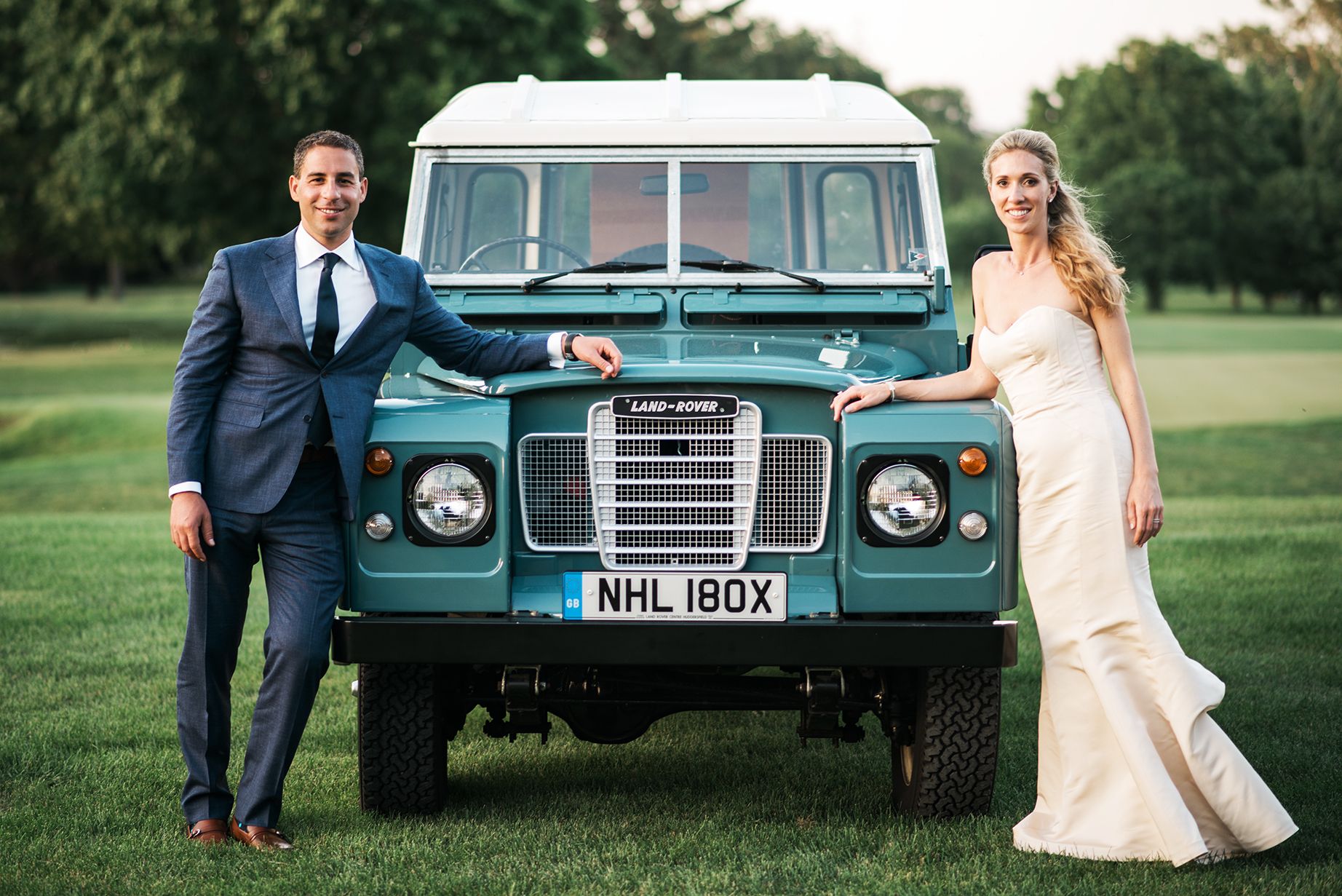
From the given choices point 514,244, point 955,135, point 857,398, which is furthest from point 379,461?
point 955,135

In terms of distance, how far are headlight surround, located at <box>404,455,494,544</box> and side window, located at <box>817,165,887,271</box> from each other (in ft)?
6.68

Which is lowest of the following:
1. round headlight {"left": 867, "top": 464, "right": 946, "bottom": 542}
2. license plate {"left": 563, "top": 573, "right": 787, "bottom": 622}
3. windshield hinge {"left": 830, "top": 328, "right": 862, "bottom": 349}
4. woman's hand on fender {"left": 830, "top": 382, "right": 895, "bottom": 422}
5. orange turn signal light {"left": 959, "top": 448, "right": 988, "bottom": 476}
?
license plate {"left": 563, "top": 573, "right": 787, "bottom": 622}

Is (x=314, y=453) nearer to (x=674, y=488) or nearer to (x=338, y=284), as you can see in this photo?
(x=338, y=284)

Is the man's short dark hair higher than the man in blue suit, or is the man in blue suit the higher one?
the man's short dark hair

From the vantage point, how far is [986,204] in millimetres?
64438

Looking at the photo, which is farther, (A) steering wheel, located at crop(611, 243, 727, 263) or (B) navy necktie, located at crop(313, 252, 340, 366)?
(A) steering wheel, located at crop(611, 243, 727, 263)

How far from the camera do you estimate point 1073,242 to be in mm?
4441

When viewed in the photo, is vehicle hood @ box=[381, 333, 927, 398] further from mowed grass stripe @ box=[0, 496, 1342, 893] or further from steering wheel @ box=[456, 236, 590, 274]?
mowed grass stripe @ box=[0, 496, 1342, 893]

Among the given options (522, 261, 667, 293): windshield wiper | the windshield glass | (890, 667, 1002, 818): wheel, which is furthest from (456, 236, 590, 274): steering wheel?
(890, 667, 1002, 818): wheel

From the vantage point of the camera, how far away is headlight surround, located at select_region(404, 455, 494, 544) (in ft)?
13.7

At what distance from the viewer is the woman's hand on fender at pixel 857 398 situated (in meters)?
4.22

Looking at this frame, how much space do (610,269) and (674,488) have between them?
1.35m

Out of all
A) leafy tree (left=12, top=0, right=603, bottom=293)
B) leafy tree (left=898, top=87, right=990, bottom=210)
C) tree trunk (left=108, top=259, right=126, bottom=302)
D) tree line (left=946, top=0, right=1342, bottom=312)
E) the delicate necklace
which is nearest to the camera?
the delicate necklace

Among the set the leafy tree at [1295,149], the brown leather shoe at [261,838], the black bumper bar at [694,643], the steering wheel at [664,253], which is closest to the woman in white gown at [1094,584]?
the black bumper bar at [694,643]
